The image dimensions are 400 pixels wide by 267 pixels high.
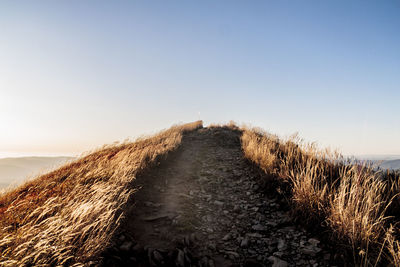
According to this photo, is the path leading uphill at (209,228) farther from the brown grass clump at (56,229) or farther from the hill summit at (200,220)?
the brown grass clump at (56,229)

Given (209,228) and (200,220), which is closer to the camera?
(209,228)

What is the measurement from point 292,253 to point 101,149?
741cm

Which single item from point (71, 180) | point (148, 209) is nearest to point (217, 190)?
point (148, 209)

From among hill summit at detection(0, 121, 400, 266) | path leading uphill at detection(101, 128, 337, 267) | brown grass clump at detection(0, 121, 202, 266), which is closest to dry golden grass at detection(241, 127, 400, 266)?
hill summit at detection(0, 121, 400, 266)

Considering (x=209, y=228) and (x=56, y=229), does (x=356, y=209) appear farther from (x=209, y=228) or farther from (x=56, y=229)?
(x=56, y=229)

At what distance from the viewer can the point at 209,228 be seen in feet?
13.3

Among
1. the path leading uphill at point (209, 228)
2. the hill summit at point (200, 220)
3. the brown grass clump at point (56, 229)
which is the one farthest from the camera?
the path leading uphill at point (209, 228)

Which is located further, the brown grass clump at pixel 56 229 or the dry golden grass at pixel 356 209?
the dry golden grass at pixel 356 209

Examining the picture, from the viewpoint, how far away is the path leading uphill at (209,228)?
303 centimetres

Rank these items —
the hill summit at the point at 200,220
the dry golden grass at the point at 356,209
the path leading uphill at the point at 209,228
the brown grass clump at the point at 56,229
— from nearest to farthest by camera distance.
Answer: the brown grass clump at the point at 56,229 → the hill summit at the point at 200,220 → the dry golden grass at the point at 356,209 → the path leading uphill at the point at 209,228

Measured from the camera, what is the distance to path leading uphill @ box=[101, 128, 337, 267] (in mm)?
→ 3029

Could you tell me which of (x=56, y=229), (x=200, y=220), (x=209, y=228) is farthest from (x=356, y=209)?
(x=56, y=229)

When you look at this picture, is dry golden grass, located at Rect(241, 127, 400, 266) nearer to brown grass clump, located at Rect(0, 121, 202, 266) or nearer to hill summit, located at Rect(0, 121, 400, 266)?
hill summit, located at Rect(0, 121, 400, 266)

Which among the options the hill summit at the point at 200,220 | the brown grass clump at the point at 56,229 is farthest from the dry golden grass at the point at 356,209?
the brown grass clump at the point at 56,229
